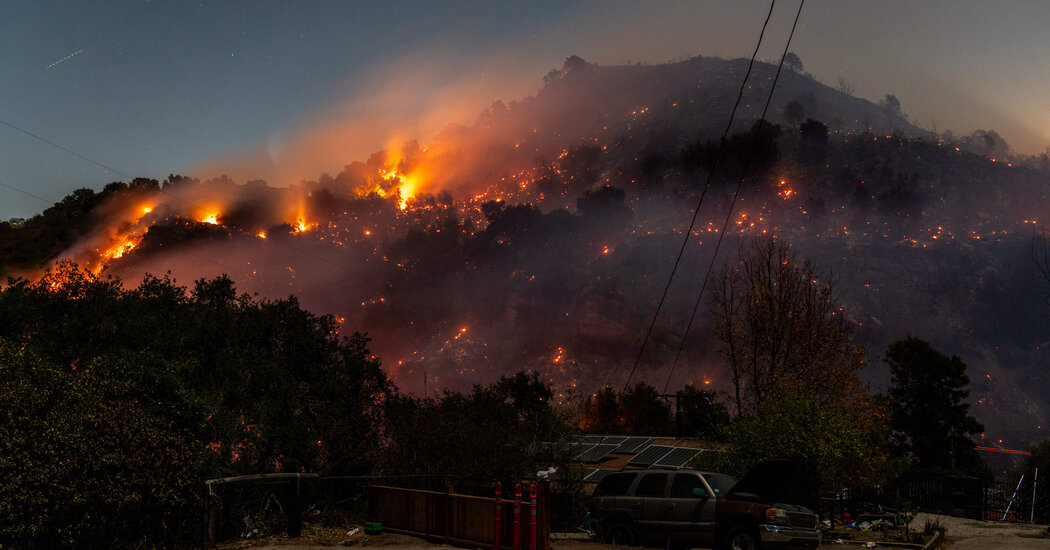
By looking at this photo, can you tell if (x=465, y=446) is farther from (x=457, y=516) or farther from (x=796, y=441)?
(x=796, y=441)

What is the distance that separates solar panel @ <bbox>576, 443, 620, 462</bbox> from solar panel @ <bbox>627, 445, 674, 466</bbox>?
2.16m

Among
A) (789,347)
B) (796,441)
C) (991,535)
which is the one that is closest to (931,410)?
(789,347)

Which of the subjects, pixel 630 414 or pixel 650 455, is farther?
pixel 630 414

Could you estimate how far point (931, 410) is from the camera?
2670 inches

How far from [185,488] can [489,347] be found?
15761cm

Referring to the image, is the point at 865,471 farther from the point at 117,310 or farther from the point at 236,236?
the point at 236,236

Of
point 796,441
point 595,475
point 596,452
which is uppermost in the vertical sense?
point 796,441

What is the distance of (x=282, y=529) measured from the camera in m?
20.6

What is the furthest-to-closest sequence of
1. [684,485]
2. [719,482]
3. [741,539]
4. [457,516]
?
[684,485] → [719,482] → [457,516] → [741,539]

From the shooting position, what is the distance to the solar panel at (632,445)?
3722 centimetres

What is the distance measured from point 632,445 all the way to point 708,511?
2283cm

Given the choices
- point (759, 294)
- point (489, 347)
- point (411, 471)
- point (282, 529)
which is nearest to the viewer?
point (282, 529)

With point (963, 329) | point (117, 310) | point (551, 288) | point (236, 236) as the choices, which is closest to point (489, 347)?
point (551, 288)

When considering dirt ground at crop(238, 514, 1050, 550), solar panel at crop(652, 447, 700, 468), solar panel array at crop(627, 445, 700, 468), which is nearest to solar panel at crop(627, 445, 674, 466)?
solar panel array at crop(627, 445, 700, 468)
